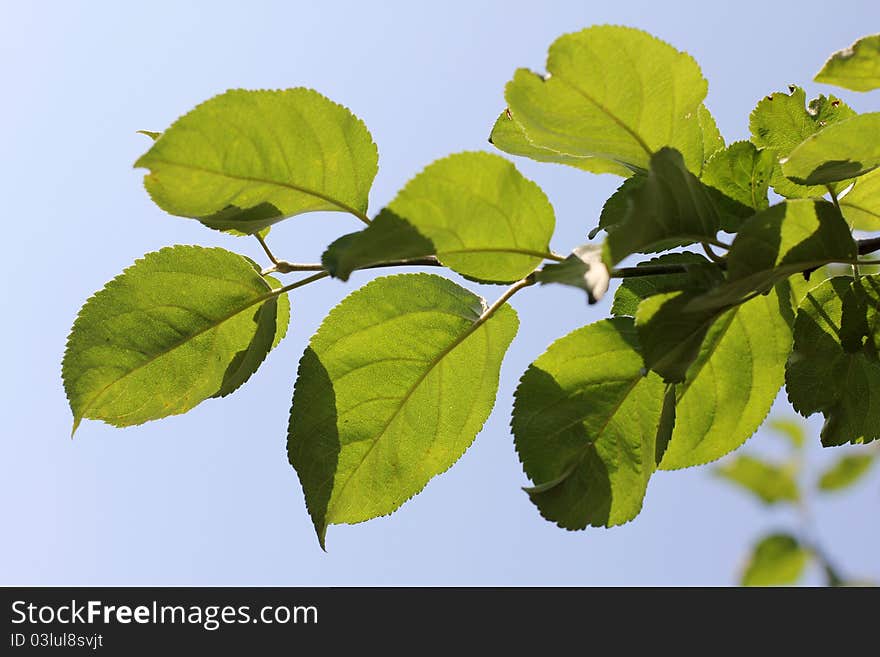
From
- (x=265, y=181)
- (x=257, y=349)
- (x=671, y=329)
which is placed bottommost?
(x=671, y=329)

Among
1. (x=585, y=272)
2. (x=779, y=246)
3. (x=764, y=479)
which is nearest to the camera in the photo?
(x=585, y=272)

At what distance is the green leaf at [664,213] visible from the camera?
89 cm

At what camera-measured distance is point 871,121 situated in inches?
41.2

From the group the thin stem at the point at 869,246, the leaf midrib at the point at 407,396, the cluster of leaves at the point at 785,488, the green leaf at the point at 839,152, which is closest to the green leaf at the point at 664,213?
the green leaf at the point at 839,152

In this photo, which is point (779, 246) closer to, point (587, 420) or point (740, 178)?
point (740, 178)

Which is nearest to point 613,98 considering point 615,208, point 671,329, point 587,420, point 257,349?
point 615,208

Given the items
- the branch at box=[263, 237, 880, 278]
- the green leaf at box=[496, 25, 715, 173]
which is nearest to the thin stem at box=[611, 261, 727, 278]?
the branch at box=[263, 237, 880, 278]

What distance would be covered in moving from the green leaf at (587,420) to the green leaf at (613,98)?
10.0 inches

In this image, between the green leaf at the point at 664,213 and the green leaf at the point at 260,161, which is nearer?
the green leaf at the point at 664,213

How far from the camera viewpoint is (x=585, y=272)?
2.90ft

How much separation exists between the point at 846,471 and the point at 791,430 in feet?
0.72

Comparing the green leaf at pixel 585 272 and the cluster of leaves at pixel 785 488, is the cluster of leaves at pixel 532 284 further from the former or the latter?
the cluster of leaves at pixel 785 488

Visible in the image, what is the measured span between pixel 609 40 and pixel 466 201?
27 centimetres

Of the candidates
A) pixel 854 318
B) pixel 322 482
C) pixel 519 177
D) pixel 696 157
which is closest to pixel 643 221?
pixel 519 177
